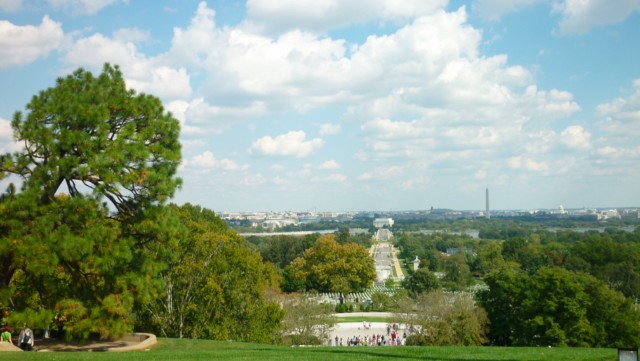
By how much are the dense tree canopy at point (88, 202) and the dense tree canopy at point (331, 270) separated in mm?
49143

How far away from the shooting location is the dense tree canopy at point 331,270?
213 ft

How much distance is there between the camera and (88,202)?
49.6 ft

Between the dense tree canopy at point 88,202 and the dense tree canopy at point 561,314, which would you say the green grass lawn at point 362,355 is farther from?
the dense tree canopy at point 561,314

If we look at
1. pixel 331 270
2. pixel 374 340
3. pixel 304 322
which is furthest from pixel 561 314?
pixel 331 270

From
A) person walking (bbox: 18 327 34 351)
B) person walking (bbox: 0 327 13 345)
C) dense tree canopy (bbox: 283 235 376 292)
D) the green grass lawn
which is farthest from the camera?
dense tree canopy (bbox: 283 235 376 292)

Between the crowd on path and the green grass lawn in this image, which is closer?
the green grass lawn

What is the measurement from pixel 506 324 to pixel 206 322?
19572mm

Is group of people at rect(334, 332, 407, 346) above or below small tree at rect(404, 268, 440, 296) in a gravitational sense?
below

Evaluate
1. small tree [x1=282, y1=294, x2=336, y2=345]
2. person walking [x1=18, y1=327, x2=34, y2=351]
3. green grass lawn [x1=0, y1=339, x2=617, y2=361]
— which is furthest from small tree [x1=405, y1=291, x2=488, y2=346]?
person walking [x1=18, y1=327, x2=34, y2=351]

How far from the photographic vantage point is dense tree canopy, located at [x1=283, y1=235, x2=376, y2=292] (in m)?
64.9

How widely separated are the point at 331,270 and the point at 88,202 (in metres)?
51.5

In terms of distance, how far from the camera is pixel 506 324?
35156 mm

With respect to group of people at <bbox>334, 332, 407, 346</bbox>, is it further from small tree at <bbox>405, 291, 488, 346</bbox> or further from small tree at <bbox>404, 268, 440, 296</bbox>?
small tree at <bbox>404, 268, 440, 296</bbox>

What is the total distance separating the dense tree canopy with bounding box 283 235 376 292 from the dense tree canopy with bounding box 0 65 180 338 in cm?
4914
